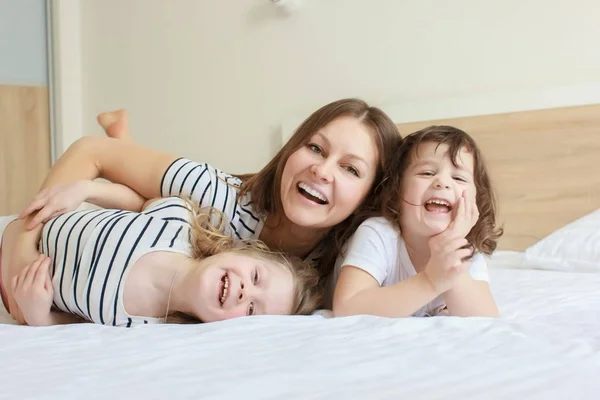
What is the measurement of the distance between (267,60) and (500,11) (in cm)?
97

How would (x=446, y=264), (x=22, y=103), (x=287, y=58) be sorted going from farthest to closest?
(x=22, y=103) → (x=287, y=58) → (x=446, y=264)

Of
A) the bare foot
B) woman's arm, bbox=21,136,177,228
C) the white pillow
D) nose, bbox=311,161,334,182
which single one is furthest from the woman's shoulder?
the bare foot

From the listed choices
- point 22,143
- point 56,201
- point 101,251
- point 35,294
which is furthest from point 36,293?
point 22,143

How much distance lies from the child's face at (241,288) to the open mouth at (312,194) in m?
0.17

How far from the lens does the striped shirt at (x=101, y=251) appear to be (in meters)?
0.97

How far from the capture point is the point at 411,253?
116 cm

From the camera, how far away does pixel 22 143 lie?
311cm

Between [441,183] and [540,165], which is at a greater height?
[441,183]

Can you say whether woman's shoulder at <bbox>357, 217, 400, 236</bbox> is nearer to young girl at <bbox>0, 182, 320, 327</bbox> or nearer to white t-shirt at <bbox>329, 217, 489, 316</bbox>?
white t-shirt at <bbox>329, 217, 489, 316</bbox>

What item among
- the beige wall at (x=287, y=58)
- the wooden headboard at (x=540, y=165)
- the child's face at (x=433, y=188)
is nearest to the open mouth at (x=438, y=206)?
the child's face at (x=433, y=188)

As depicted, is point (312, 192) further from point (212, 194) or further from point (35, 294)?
point (35, 294)

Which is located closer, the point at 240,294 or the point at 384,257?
the point at 240,294

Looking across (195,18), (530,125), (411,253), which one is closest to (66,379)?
(411,253)

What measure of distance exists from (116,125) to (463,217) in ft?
3.12
